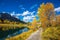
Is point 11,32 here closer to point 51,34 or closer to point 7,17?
point 7,17

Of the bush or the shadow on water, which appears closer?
the shadow on water

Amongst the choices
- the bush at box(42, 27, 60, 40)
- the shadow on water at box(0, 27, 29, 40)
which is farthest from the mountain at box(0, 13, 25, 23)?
the bush at box(42, 27, 60, 40)

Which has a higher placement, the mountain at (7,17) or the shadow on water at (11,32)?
the mountain at (7,17)

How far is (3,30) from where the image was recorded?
5293 mm

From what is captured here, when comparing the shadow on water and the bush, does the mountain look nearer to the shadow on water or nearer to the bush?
the shadow on water

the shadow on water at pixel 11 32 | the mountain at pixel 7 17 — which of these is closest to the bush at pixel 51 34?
the shadow on water at pixel 11 32

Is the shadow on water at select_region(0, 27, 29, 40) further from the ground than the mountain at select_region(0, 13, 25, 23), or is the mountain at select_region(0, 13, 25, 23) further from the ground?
the mountain at select_region(0, 13, 25, 23)

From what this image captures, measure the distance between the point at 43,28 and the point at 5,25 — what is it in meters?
1.13

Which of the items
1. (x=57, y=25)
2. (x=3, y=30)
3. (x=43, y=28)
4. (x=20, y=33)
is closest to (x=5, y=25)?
(x=3, y=30)

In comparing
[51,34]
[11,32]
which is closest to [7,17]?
[11,32]

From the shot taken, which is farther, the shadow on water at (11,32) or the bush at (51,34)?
the bush at (51,34)

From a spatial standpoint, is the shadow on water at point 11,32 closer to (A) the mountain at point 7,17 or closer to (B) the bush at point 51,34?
(A) the mountain at point 7,17

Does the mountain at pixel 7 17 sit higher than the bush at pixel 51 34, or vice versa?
the mountain at pixel 7 17

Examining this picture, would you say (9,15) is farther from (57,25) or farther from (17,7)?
(57,25)
